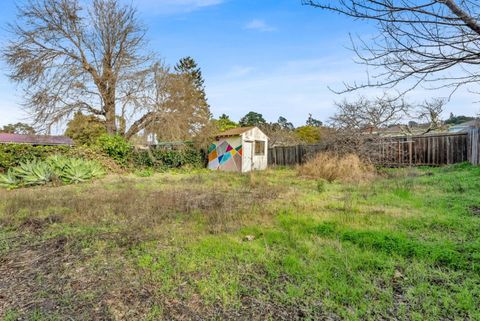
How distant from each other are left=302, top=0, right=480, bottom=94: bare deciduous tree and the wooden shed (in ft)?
37.4

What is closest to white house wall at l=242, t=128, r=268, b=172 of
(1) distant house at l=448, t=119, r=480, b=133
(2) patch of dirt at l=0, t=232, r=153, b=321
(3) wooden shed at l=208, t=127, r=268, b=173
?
(3) wooden shed at l=208, t=127, r=268, b=173

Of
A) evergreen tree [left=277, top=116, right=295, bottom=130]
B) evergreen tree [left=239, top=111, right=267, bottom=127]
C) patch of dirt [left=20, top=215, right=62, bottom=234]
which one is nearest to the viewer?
patch of dirt [left=20, top=215, right=62, bottom=234]

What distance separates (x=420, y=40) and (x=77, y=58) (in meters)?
15.2

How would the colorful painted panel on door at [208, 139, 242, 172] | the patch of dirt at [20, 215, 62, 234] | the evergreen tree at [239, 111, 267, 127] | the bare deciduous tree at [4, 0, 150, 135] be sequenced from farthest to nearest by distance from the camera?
the evergreen tree at [239, 111, 267, 127] < the colorful painted panel on door at [208, 139, 242, 172] < the bare deciduous tree at [4, 0, 150, 135] < the patch of dirt at [20, 215, 62, 234]

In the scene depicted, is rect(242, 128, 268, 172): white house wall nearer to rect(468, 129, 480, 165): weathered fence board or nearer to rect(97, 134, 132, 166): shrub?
rect(97, 134, 132, 166): shrub

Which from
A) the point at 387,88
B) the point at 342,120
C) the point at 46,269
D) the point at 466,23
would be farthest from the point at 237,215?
the point at 342,120

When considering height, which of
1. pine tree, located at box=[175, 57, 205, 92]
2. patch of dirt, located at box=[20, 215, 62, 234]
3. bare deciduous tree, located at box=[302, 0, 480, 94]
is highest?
pine tree, located at box=[175, 57, 205, 92]

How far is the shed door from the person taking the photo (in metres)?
14.0

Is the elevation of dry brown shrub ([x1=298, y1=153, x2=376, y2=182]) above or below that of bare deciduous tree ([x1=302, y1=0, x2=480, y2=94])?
below

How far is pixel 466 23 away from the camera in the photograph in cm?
168

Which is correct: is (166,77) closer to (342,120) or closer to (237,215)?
(342,120)

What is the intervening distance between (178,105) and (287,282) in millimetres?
13363

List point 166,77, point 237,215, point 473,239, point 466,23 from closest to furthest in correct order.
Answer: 1. point 466,23
2. point 473,239
3. point 237,215
4. point 166,77

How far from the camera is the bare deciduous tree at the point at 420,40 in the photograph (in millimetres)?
1769
